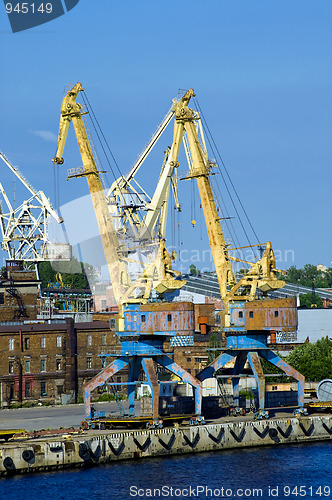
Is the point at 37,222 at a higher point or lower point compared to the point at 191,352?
higher

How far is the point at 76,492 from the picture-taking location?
172 ft

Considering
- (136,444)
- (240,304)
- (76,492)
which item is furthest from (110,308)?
(76,492)

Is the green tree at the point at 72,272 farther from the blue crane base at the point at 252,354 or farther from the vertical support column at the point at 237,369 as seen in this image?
the blue crane base at the point at 252,354

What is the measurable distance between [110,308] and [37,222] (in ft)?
67.0

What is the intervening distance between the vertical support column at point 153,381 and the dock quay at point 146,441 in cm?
174

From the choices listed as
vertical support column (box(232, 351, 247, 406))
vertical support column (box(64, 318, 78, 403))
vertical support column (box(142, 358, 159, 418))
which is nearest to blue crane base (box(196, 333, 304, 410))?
vertical support column (box(232, 351, 247, 406))

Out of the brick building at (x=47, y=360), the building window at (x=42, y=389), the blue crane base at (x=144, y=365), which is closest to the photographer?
the blue crane base at (x=144, y=365)

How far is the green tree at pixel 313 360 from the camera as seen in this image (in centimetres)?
9150

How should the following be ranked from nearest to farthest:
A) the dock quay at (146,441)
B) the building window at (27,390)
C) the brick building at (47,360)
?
the dock quay at (146,441)
the brick building at (47,360)
the building window at (27,390)

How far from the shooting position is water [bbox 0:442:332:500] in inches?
2061

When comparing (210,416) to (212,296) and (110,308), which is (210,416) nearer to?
(110,308)

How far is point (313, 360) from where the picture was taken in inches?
3681

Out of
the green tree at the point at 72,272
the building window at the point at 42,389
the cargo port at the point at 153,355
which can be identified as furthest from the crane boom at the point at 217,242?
the green tree at the point at 72,272

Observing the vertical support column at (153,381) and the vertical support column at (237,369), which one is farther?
the vertical support column at (237,369)
